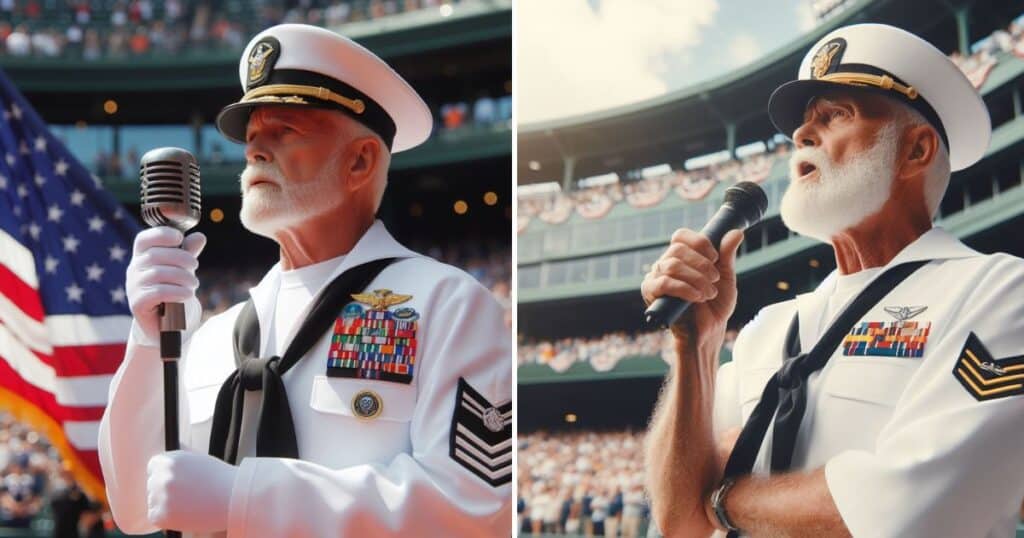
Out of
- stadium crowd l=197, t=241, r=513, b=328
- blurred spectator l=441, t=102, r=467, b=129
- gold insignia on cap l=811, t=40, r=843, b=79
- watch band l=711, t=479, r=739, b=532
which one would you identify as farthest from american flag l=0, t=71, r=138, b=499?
blurred spectator l=441, t=102, r=467, b=129

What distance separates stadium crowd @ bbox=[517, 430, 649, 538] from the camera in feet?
10.0

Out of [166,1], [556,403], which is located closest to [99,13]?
[166,1]

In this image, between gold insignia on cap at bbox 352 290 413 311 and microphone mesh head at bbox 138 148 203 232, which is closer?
microphone mesh head at bbox 138 148 203 232

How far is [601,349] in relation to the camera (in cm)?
325

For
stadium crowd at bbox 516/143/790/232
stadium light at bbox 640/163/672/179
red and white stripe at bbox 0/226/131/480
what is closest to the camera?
stadium crowd at bbox 516/143/790/232

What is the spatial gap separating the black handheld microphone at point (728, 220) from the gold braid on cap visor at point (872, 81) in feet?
1.00

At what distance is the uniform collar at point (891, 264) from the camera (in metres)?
2.58

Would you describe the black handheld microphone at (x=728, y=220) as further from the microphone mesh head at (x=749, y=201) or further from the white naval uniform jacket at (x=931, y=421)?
the white naval uniform jacket at (x=931, y=421)

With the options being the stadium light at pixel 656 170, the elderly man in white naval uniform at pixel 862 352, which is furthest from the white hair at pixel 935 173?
the stadium light at pixel 656 170

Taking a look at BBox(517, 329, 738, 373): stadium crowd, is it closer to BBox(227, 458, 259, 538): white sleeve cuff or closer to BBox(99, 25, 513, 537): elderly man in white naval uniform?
BBox(99, 25, 513, 537): elderly man in white naval uniform

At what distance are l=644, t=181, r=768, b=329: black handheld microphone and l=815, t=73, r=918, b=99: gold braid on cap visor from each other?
30 cm

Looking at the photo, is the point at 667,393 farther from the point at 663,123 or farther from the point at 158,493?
the point at 158,493

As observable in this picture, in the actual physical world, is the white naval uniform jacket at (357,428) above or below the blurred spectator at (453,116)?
below

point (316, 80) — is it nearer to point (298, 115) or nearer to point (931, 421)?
point (298, 115)
